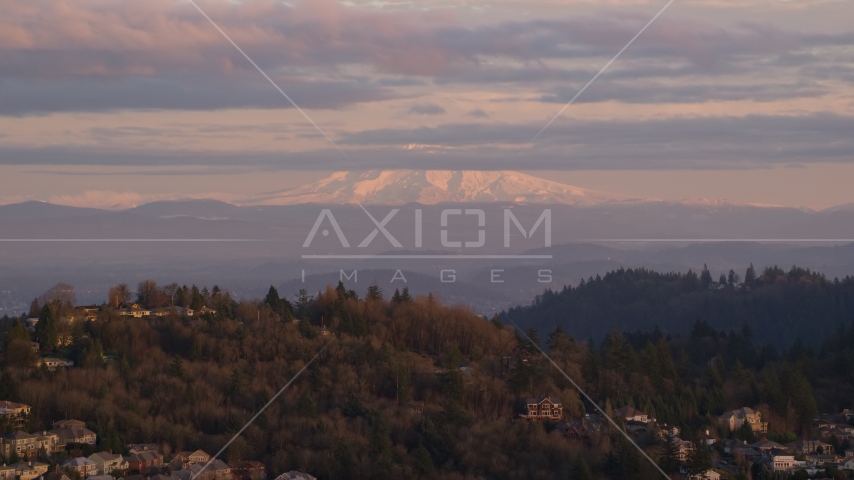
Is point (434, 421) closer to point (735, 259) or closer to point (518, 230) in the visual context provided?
point (518, 230)

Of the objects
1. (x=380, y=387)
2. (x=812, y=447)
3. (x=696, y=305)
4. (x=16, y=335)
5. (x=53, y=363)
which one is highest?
(x=16, y=335)

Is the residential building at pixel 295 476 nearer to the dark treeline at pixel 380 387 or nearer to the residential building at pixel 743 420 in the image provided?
the dark treeline at pixel 380 387

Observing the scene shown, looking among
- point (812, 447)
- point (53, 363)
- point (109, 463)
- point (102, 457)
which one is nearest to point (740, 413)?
point (812, 447)

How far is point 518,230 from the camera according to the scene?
65938 millimetres

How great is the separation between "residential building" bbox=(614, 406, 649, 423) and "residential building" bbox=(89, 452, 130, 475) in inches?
593

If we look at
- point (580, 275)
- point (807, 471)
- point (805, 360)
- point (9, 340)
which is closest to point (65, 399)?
point (9, 340)

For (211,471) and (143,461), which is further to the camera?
(143,461)

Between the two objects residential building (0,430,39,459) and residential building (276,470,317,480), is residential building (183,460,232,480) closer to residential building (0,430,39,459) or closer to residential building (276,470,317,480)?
residential building (276,470,317,480)

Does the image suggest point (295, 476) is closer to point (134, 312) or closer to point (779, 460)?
point (779, 460)

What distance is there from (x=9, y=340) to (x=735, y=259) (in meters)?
101

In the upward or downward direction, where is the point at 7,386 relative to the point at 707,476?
upward

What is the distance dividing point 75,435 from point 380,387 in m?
10.2

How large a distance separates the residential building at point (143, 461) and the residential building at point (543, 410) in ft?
37.9

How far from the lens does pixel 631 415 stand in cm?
3994
